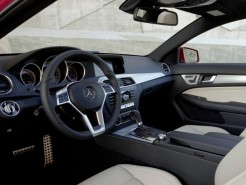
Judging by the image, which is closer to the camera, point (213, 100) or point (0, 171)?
point (0, 171)

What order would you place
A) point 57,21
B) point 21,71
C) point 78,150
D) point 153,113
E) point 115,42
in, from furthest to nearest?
point 57,21 < point 115,42 < point 153,113 < point 78,150 < point 21,71

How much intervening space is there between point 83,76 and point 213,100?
4.70 ft

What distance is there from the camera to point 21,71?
1.87 metres

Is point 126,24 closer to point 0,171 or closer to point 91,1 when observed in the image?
point 91,1

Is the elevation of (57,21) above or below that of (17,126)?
above

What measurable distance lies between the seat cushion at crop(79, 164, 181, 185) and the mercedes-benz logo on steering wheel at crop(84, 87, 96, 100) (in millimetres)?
425

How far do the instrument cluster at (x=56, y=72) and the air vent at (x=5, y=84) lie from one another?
0.09 m

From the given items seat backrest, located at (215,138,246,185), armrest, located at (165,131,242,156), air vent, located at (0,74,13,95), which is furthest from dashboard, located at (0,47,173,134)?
seat backrest, located at (215,138,246,185)

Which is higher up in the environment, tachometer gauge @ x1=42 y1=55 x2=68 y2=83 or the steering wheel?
tachometer gauge @ x1=42 y1=55 x2=68 y2=83

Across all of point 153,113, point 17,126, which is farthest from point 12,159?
point 153,113

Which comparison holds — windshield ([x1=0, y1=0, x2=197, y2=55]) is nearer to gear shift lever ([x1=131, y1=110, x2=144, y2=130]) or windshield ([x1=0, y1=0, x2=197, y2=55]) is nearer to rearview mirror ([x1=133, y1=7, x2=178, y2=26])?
rearview mirror ([x1=133, y1=7, x2=178, y2=26])

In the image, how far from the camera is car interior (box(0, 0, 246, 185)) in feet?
5.76

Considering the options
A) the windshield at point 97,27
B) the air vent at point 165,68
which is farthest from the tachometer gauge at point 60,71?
the windshield at point 97,27

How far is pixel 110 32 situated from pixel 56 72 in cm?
888
